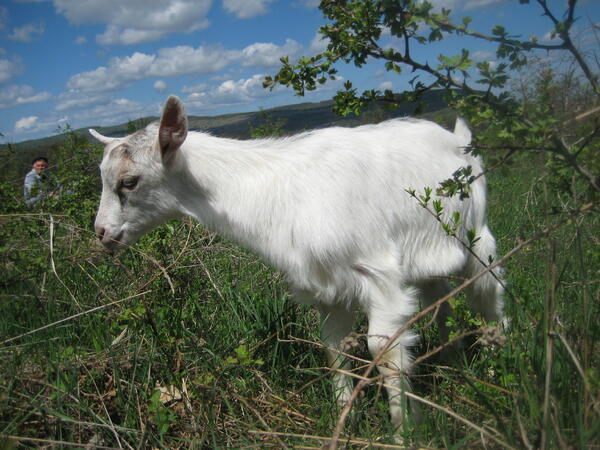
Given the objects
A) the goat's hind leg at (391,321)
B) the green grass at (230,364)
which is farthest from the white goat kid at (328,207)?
the green grass at (230,364)

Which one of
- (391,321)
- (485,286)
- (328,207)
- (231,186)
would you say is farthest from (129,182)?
(485,286)

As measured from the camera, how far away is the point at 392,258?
2760 mm

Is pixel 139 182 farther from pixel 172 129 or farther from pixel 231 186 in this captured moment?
pixel 231 186

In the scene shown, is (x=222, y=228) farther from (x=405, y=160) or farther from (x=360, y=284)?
(x=405, y=160)

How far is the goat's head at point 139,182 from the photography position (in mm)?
2891

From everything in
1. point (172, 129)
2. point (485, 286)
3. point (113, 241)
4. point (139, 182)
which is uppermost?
point (172, 129)

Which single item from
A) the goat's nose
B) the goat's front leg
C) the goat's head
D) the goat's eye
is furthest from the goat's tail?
the goat's nose

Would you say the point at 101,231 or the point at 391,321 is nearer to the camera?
the point at 391,321

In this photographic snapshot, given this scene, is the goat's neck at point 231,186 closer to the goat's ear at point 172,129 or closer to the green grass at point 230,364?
the goat's ear at point 172,129

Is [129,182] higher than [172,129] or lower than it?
lower

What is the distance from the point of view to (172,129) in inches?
111

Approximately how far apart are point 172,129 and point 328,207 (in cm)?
101

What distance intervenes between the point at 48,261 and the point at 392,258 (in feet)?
8.37

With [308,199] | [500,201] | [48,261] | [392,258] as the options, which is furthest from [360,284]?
[500,201]
